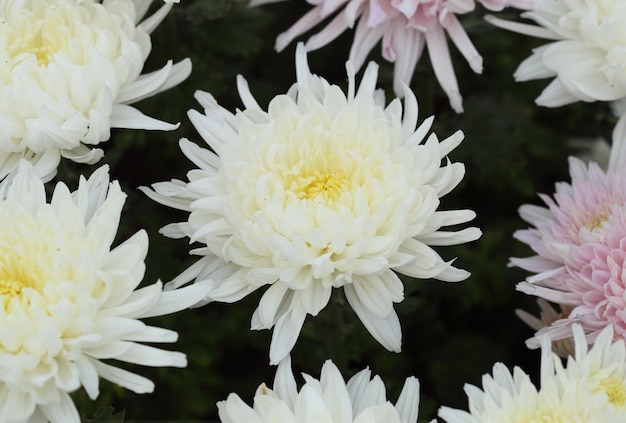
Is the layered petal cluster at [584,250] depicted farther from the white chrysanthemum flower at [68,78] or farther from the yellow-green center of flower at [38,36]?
the yellow-green center of flower at [38,36]

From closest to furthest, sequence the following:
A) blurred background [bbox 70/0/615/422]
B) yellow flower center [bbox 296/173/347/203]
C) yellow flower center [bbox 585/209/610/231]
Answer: yellow flower center [bbox 296/173/347/203] → yellow flower center [bbox 585/209/610/231] → blurred background [bbox 70/0/615/422]

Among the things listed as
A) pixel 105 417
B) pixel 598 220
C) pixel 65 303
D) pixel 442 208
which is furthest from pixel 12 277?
pixel 442 208

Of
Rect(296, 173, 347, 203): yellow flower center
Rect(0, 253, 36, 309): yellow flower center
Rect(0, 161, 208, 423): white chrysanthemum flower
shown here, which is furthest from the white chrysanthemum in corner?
Rect(0, 253, 36, 309): yellow flower center

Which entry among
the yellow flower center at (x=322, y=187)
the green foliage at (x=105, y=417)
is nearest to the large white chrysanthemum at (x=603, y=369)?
the yellow flower center at (x=322, y=187)

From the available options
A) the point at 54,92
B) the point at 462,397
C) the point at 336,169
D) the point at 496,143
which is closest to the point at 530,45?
the point at 496,143

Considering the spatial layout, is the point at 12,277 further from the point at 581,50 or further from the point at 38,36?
the point at 581,50

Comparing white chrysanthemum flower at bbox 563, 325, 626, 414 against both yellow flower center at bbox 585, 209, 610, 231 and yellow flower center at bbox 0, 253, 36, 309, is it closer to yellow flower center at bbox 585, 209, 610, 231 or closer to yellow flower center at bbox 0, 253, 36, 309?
yellow flower center at bbox 585, 209, 610, 231
